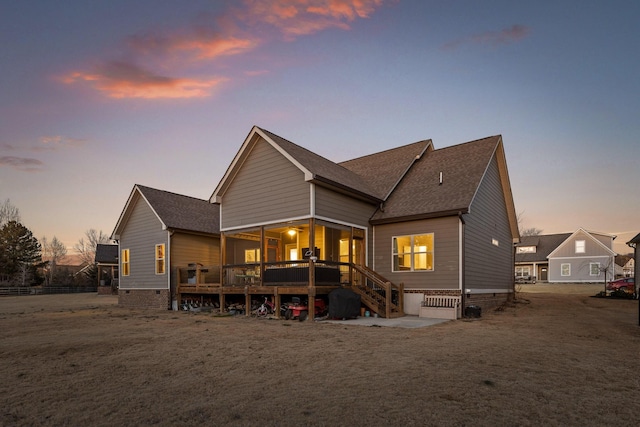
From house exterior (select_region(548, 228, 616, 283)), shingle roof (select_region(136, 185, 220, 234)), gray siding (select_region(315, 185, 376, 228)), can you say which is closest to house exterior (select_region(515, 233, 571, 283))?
house exterior (select_region(548, 228, 616, 283))

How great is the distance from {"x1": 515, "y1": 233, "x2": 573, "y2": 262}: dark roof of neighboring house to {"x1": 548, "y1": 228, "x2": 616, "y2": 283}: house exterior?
9.44ft

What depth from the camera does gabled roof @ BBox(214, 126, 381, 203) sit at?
1557cm

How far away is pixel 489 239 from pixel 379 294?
275 inches

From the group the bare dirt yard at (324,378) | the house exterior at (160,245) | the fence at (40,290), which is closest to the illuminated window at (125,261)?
the house exterior at (160,245)

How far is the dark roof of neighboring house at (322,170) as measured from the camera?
51.5ft

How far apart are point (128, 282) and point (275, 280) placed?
42.2 feet

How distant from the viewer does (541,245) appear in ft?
184

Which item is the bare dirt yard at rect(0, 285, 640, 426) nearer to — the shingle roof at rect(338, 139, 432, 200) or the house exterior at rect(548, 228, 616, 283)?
the shingle roof at rect(338, 139, 432, 200)

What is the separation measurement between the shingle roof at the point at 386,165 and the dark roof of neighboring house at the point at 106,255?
33.9 meters

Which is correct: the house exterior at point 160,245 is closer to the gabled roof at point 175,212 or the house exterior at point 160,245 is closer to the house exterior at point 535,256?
the gabled roof at point 175,212

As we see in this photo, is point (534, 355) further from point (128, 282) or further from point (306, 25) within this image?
point (128, 282)

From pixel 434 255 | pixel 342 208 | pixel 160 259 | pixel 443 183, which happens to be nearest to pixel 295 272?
pixel 342 208

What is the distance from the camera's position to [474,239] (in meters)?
17.1

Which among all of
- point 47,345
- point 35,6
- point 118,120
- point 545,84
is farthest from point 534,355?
point 118,120
